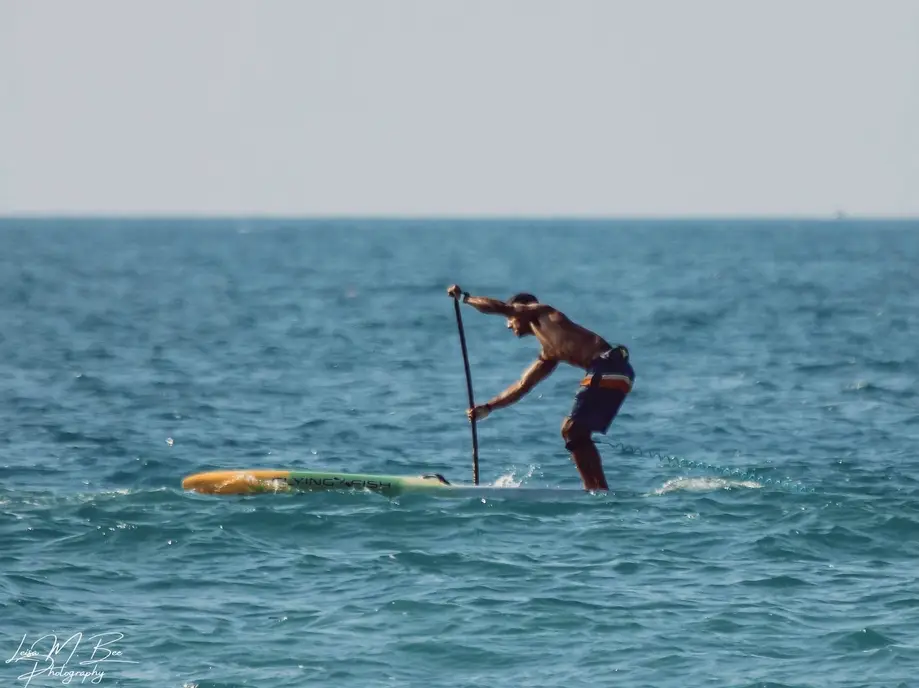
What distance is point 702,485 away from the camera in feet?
56.8

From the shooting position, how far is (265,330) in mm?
41656

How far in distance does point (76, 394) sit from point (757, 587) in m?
16.1

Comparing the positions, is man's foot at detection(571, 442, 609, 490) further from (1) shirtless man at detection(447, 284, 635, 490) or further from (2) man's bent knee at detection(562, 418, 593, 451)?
(2) man's bent knee at detection(562, 418, 593, 451)


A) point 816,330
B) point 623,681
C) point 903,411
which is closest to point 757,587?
point 623,681

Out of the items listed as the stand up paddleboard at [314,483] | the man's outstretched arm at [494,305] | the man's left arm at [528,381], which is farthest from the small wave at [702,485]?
the man's outstretched arm at [494,305]

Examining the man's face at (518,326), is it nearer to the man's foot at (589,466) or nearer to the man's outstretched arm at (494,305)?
the man's outstretched arm at (494,305)

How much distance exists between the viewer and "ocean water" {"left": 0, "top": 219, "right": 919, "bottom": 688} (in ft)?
38.6

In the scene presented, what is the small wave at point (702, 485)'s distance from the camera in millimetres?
17109

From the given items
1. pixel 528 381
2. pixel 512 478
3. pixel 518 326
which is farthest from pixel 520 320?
pixel 512 478

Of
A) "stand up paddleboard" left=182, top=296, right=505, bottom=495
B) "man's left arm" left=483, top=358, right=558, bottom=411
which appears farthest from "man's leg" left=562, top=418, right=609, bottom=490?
"stand up paddleboard" left=182, top=296, right=505, bottom=495

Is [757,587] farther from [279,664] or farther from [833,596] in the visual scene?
[279,664]

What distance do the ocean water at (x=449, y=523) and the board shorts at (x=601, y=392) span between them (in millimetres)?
868

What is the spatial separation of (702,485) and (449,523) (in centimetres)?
333

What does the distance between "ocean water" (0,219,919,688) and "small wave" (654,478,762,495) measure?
0.05 meters
